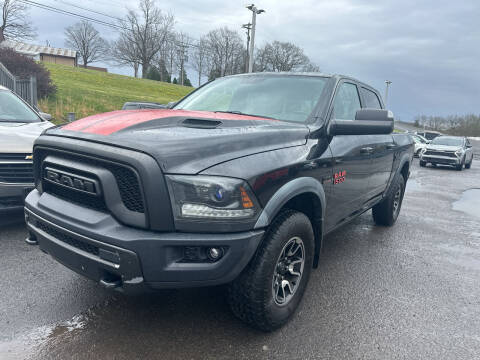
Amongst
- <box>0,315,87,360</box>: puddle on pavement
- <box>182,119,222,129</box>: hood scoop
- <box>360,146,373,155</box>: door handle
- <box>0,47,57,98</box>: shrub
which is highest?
<box>0,47,57,98</box>: shrub

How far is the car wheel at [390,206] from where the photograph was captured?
520 centimetres

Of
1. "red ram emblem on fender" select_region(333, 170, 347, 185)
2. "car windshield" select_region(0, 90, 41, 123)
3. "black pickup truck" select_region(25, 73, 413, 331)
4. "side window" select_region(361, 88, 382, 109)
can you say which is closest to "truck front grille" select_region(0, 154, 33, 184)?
"car windshield" select_region(0, 90, 41, 123)

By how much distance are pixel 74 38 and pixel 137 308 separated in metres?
78.0

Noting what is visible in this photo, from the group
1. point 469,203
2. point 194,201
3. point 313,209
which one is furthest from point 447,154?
point 194,201

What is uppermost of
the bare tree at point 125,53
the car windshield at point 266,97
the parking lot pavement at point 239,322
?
the bare tree at point 125,53

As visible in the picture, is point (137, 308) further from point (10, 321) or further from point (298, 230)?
point (298, 230)

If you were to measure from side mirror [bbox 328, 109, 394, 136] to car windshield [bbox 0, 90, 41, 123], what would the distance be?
4.35m

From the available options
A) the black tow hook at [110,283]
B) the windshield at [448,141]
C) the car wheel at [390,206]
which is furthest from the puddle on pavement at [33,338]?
the windshield at [448,141]

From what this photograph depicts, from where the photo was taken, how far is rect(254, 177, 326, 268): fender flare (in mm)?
2258

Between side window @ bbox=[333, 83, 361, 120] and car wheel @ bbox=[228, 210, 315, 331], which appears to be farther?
side window @ bbox=[333, 83, 361, 120]

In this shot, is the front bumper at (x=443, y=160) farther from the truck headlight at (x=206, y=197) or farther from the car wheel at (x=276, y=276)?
the truck headlight at (x=206, y=197)

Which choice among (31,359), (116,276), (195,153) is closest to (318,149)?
(195,153)

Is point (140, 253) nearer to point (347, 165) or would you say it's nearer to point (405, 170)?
point (347, 165)

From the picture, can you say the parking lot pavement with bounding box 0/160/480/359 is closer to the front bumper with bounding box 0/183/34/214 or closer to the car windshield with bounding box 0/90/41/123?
the front bumper with bounding box 0/183/34/214
